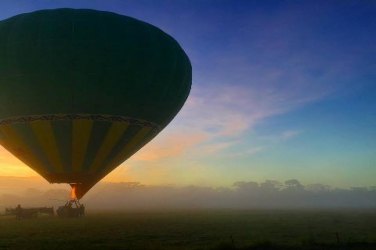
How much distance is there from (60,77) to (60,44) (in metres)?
2.43

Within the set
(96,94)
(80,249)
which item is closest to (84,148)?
(96,94)

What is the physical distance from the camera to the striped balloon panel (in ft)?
102

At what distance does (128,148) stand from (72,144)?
4750mm

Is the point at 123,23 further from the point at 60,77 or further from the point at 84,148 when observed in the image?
the point at 84,148

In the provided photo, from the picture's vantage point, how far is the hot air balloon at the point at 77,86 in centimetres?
3012

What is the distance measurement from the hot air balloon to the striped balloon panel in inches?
3.0

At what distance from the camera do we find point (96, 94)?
3073cm

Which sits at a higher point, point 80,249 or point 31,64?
point 31,64

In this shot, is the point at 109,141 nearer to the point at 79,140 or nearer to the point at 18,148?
the point at 79,140

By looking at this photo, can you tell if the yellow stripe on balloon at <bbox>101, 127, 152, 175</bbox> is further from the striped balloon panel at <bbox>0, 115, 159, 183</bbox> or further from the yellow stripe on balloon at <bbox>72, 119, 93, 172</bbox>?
the yellow stripe on balloon at <bbox>72, 119, 93, 172</bbox>

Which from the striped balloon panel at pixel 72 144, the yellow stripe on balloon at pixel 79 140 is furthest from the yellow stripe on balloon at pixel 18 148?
the yellow stripe on balloon at pixel 79 140

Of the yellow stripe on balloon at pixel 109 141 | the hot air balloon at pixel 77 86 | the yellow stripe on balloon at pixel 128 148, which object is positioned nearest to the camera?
the hot air balloon at pixel 77 86

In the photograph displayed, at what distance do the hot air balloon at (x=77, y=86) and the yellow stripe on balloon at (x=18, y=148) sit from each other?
10 centimetres

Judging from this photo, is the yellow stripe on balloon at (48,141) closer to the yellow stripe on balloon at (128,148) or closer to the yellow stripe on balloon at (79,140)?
the yellow stripe on balloon at (79,140)
